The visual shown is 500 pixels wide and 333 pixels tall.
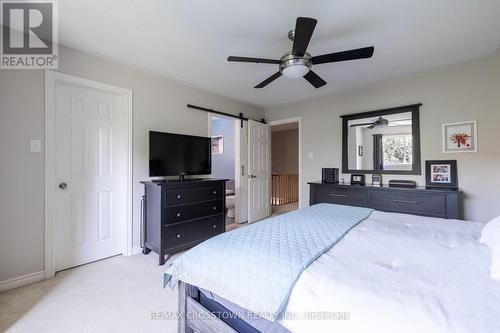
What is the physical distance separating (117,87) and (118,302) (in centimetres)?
233

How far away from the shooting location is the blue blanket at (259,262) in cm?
93

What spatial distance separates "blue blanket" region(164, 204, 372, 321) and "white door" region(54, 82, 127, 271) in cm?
190

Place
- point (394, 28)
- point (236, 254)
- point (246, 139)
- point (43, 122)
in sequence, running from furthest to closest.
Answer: point (246, 139) < point (43, 122) < point (394, 28) < point (236, 254)

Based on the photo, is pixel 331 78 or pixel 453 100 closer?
pixel 453 100

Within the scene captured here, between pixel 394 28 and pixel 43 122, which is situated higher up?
pixel 394 28

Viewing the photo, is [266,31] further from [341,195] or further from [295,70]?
[341,195]

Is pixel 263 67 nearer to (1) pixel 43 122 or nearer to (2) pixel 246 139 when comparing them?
(2) pixel 246 139

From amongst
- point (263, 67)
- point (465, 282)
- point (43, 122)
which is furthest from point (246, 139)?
point (465, 282)

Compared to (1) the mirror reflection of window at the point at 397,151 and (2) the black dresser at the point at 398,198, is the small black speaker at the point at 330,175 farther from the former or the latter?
(1) the mirror reflection of window at the point at 397,151

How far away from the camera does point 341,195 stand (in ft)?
10.8

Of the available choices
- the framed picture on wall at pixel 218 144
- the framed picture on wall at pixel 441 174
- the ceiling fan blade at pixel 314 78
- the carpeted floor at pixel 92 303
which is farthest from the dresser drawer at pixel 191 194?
the framed picture on wall at pixel 218 144

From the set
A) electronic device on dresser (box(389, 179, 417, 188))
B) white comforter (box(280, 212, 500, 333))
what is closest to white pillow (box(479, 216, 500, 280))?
white comforter (box(280, 212, 500, 333))

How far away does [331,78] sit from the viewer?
10.5ft

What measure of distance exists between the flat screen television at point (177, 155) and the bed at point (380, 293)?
1889 mm
